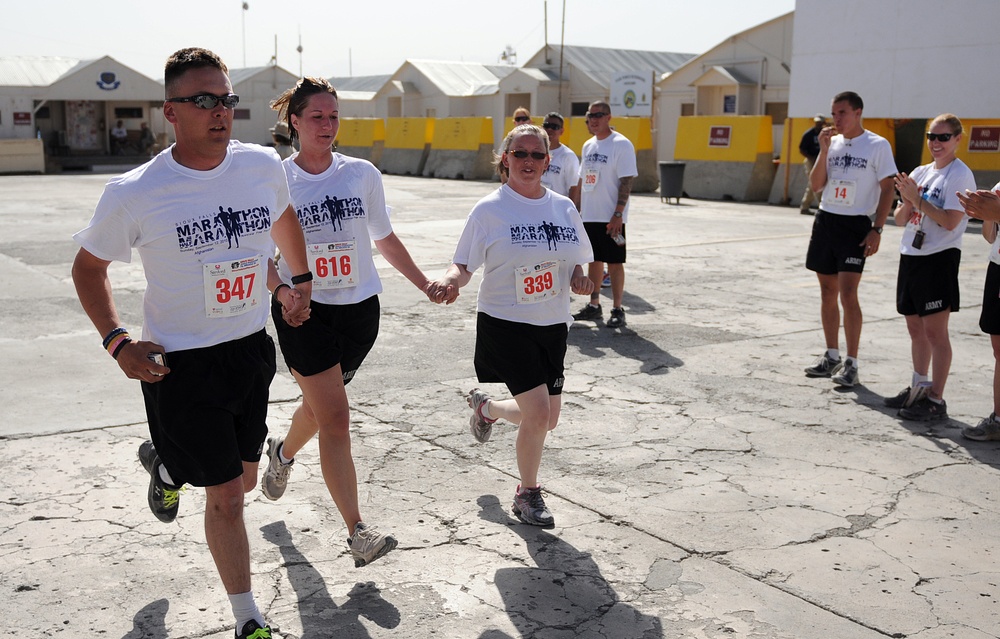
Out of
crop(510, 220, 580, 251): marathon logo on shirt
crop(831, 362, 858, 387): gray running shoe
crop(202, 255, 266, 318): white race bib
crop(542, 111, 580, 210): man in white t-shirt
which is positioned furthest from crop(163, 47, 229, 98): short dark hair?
crop(542, 111, 580, 210): man in white t-shirt

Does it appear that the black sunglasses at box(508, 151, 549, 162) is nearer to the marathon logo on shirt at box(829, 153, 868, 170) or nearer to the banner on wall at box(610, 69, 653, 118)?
the marathon logo on shirt at box(829, 153, 868, 170)

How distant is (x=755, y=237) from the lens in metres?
15.8

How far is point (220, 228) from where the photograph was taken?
334cm

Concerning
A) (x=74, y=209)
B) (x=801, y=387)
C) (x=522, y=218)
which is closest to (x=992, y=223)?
(x=801, y=387)

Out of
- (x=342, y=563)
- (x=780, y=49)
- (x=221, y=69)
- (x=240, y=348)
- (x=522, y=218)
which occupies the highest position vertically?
(x=780, y=49)

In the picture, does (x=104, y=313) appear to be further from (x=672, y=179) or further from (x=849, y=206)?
(x=672, y=179)

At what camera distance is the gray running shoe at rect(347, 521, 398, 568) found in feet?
12.9

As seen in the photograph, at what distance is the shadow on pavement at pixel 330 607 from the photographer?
361 cm

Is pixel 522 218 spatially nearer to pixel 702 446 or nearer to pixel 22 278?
pixel 702 446

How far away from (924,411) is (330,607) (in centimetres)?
432

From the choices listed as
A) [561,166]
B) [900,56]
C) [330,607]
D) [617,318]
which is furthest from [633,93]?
[330,607]

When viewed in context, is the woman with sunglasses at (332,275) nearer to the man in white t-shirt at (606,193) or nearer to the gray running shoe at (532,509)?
the gray running shoe at (532,509)

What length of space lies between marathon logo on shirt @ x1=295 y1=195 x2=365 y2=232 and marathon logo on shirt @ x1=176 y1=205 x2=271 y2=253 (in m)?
0.82

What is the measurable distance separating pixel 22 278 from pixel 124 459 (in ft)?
22.7
